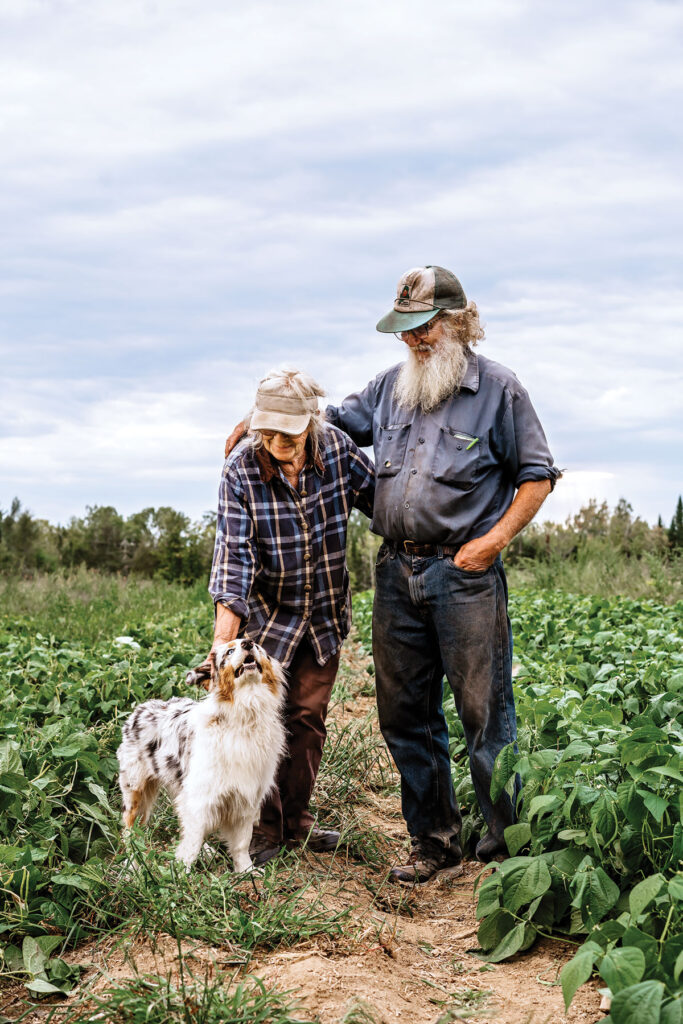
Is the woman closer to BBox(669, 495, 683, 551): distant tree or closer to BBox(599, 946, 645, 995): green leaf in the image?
BBox(599, 946, 645, 995): green leaf

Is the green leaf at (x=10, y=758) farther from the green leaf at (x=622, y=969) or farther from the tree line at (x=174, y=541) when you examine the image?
the tree line at (x=174, y=541)

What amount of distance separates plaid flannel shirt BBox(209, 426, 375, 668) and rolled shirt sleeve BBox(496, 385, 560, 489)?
2.85ft

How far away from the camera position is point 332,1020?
10.3 feet

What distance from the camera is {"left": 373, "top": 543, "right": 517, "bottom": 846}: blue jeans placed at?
4.73 metres

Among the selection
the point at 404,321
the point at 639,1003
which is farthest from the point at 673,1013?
the point at 404,321

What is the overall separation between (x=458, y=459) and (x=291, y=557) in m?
1.00

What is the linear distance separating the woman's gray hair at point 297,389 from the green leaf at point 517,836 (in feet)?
6.69

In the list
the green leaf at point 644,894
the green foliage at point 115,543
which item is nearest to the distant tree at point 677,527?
the green foliage at point 115,543

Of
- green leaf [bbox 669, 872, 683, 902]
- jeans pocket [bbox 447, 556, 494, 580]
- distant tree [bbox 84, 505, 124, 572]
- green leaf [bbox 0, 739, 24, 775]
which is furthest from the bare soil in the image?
distant tree [bbox 84, 505, 124, 572]

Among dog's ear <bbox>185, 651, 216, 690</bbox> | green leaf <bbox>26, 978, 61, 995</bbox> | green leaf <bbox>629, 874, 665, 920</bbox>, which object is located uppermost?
dog's ear <bbox>185, 651, 216, 690</bbox>

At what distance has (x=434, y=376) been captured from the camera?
16.0ft

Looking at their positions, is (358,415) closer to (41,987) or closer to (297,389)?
(297,389)

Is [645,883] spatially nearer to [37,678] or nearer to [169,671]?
[169,671]

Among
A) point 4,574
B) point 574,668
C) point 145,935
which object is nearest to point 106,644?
point 574,668
